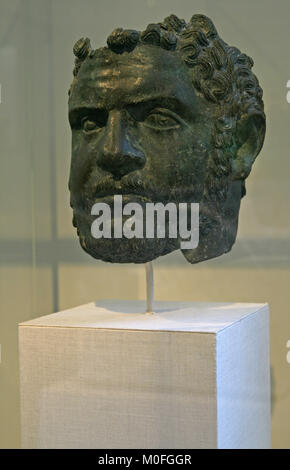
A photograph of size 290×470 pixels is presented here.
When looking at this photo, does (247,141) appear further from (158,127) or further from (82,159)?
Result: (82,159)

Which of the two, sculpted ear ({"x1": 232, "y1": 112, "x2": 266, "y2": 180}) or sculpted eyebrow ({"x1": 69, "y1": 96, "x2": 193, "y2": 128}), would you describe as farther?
sculpted ear ({"x1": 232, "y1": 112, "x2": 266, "y2": 180})

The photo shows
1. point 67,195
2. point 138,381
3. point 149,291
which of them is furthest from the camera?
point 67,195

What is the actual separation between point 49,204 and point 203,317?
1.45 m

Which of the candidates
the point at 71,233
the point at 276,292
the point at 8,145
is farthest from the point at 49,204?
the point at 276,292

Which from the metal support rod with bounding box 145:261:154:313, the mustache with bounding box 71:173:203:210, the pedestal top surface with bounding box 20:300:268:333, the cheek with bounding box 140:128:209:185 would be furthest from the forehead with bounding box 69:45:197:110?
the pedestal top surface with bounding box 20:300:268:333

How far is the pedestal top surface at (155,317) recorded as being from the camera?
2.28 m

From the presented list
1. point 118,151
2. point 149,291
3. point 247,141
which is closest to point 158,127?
point 118,151

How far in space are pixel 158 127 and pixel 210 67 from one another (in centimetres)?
29

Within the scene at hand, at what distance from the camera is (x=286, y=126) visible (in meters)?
3.16

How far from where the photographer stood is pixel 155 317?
247cm

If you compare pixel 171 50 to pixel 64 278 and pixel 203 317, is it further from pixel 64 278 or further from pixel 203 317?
pixel 64 278

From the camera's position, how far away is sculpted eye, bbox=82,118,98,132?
244cm

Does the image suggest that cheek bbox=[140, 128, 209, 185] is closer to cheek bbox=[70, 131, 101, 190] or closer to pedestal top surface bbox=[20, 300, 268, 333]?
cheek bbox=[70, 131, 101, 190]
